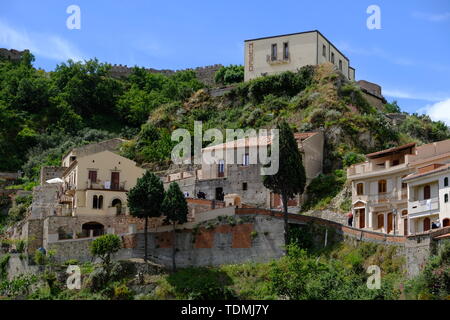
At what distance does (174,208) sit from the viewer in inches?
2566

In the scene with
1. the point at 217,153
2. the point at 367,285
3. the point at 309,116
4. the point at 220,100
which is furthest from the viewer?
the point at 220,100

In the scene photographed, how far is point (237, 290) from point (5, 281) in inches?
706

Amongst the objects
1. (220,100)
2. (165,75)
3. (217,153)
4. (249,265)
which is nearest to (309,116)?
(217,153)

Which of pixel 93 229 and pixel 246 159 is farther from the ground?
pixel 246 159

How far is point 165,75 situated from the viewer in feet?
429

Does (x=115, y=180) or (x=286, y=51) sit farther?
(x=286, y=51)

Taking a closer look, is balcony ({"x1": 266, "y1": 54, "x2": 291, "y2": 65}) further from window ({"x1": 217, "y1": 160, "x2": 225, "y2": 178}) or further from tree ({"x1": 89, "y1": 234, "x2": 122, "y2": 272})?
tree ({"x1": 89, "y1": 234, "x2": 122, "y2": 272})

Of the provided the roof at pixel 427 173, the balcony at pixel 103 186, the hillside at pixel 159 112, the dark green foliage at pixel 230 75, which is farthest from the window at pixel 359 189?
the dark green foliage at pixel 230 75

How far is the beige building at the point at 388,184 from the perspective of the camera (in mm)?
63344

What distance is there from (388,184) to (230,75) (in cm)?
4443

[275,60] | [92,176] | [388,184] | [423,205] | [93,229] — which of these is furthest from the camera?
[275,60]

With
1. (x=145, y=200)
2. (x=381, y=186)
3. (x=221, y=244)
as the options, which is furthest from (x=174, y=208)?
(x=381, y=186)

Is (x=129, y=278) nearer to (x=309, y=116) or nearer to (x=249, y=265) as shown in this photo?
(x=249, y=265)

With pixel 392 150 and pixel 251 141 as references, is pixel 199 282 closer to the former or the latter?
pixel 392 150
